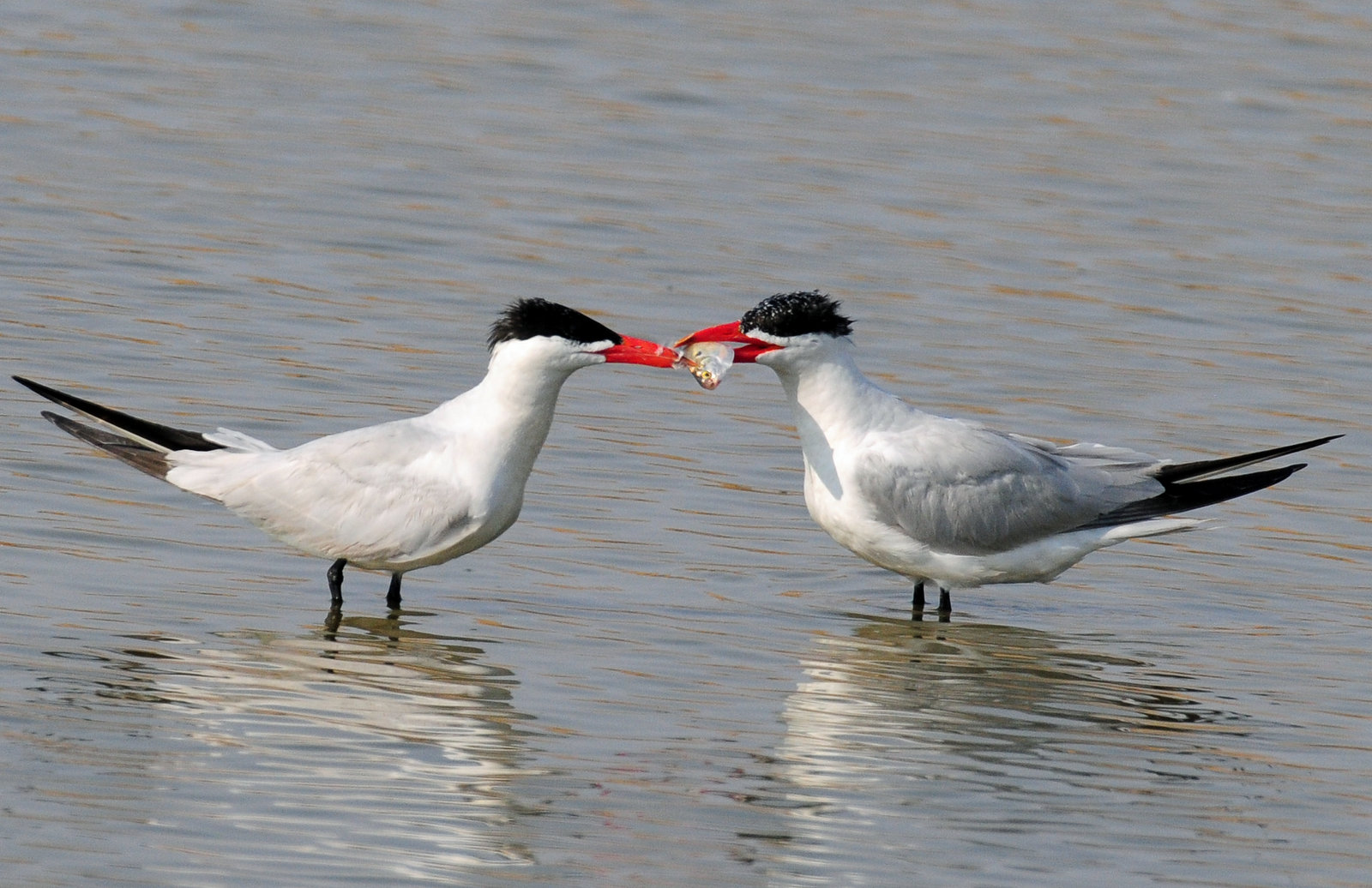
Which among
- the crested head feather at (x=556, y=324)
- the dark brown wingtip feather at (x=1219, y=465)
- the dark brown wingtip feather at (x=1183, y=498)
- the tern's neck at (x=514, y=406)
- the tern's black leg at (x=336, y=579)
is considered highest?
the crested head feather at (x=556, y=324)

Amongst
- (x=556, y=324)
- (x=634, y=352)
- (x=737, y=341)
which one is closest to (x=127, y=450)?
(x=556, y=324)

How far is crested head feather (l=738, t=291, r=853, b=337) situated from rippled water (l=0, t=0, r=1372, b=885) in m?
0.90

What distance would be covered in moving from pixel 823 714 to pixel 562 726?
0.78 m

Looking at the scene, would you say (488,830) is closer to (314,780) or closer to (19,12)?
(314,780)

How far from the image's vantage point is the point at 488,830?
518 centimetres

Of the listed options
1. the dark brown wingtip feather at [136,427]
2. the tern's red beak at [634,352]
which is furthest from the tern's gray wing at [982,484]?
the dark brown wingtip feather at [136,427]

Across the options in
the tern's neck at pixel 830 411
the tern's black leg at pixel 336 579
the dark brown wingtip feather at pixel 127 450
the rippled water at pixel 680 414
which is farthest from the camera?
the tern's neck at pixel 830 411

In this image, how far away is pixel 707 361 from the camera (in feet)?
23.8

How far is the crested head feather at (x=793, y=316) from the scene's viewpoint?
24.6ft

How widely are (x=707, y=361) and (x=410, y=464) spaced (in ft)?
3.39

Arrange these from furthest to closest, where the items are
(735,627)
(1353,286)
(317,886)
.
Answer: (1353,286), (735,627), (317,886)

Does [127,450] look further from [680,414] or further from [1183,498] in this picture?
[1183,498]

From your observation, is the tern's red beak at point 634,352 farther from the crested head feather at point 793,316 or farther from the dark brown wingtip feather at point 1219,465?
the dark brown wingtip feather at point 1219,465

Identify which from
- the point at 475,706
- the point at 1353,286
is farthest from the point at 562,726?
the point at 1353,286
